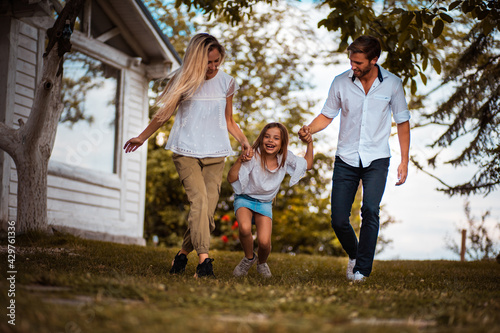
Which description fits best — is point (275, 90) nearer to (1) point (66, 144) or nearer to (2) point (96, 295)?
(1) point (66, 144)

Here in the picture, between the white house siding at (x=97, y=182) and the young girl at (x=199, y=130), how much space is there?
4431 mm

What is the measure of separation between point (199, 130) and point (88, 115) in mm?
5654

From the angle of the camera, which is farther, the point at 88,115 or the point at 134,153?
the point at 134,153

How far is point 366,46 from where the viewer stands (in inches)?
192

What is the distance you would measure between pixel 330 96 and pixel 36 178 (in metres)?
4.11

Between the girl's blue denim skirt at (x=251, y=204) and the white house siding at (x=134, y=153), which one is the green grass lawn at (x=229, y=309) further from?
the white house siding at (x=134, y=153)

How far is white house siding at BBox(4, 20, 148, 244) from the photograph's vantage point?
28.3 feet

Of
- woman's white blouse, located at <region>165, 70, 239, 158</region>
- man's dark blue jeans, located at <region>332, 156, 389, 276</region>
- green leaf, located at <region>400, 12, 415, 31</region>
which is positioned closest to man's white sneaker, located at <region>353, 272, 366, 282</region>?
man's dark blue jeans, located at <region>332, 156, 389, 276</region>

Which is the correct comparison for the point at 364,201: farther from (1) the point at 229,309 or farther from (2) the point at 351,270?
(1) the point at 229,309

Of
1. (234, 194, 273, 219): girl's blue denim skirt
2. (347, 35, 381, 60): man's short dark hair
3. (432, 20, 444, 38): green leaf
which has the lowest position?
(234, 194, 273, 219): girl's blue denim skirt

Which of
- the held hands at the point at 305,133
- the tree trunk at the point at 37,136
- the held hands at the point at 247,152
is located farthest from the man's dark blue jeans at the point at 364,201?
the tree trunk at the point at 37,136

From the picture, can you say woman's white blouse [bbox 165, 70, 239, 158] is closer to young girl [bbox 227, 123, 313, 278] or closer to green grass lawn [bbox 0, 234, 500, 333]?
young girl [bbox 227, 123, 313, 278]

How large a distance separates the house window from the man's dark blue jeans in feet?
19.1

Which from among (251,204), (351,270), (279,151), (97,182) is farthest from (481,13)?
(97,182)
